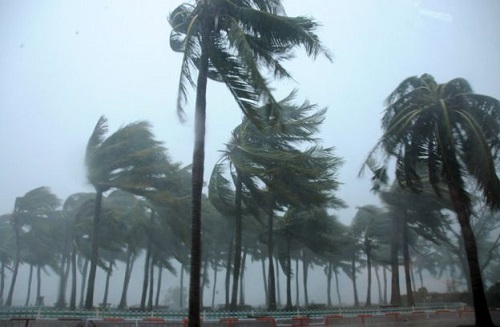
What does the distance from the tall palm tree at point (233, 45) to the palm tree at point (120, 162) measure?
12468 mm

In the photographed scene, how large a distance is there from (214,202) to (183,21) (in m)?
11.2

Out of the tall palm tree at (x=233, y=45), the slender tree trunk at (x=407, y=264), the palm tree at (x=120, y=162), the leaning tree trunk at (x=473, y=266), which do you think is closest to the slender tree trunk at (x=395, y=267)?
the slender tree trunk at (x=407, y=264)

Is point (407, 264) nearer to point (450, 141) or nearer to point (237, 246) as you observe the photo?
point (237, 246)

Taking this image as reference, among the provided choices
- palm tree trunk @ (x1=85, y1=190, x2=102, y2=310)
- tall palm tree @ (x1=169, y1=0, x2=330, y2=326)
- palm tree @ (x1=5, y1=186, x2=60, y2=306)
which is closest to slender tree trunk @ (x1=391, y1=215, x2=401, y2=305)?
palm tree trunk @ (x1=85, y1=190, x2=102, y2=310)

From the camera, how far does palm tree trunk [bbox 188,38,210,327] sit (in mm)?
10172

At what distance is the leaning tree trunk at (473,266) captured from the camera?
14734 mm

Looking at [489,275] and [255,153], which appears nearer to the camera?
[255,153]

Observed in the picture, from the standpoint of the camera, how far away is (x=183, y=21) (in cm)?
1315

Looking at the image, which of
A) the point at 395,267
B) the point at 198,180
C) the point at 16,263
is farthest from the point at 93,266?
the point at 395,267

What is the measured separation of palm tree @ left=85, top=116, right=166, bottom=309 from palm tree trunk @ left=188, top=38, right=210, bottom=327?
12.8 meters

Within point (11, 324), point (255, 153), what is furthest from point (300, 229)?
point (11, 324)

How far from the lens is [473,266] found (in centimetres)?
1543

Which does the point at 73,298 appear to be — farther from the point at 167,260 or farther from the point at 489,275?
the point at 489,275

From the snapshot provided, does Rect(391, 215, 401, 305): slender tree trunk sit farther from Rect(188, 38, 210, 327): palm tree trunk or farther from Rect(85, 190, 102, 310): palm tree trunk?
Rect(188, 38, 210, 327): palm tree trunk
